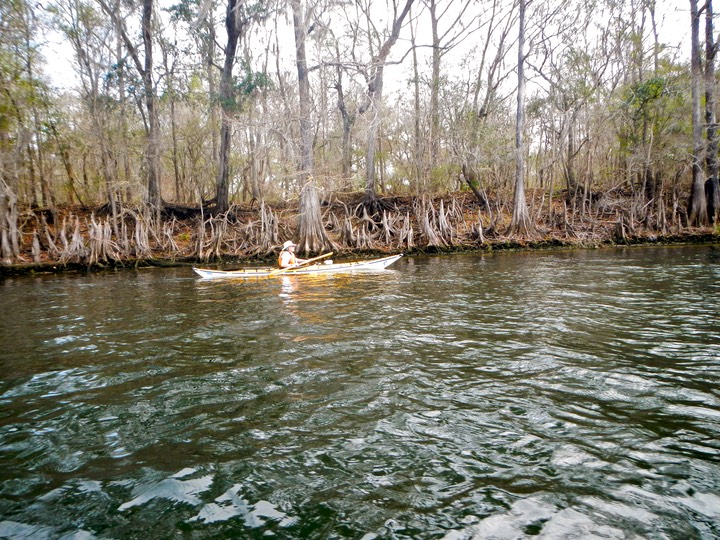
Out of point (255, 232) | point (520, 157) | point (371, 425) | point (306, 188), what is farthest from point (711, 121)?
point (371, 425)

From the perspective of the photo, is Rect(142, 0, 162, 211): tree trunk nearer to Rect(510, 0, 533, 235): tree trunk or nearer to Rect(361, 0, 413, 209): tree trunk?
Rect(361, 0, 413, 209): tree trunk

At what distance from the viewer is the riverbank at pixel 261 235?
16.5 meters

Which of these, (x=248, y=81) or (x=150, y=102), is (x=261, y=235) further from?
(x=150, y=102)

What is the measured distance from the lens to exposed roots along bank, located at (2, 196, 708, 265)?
1650 cm

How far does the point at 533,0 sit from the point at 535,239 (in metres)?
11.1

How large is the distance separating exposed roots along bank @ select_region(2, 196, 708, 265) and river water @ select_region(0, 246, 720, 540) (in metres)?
10.9

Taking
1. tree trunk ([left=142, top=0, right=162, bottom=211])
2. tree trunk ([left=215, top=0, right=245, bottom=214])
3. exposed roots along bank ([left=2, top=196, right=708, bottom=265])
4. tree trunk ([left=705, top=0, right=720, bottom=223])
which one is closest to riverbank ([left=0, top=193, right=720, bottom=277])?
exposed roots along bank ([left=2, top=196, right=708, bottom=265])

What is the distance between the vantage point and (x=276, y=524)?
A: 2223mm

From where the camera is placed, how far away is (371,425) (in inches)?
127

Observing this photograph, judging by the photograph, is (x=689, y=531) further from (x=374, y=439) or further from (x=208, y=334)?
(x=208, y=334)

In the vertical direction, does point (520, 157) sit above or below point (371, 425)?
above

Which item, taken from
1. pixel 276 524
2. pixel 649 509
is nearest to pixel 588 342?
pixel 649 509

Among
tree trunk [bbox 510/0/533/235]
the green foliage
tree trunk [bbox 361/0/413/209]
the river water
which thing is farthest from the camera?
tree trunk [bbox 510/0/533/235]

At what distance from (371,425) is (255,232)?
53.7 feet
